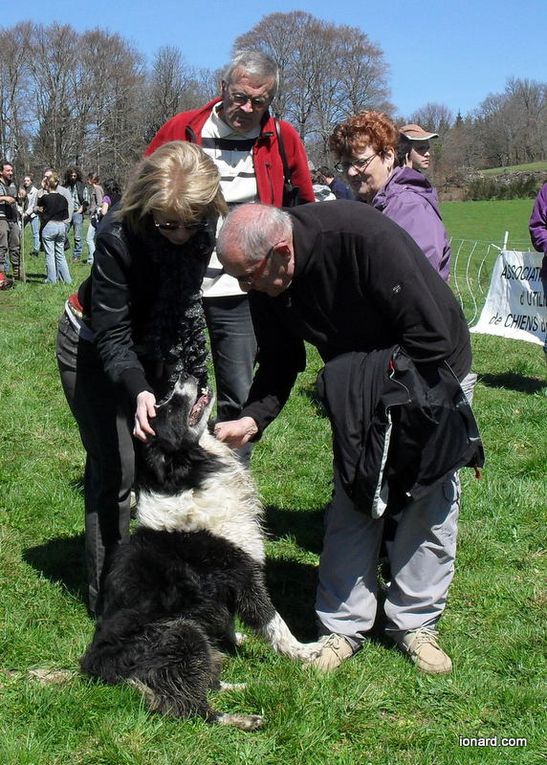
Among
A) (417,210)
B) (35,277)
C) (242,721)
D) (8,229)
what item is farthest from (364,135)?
(35,277)

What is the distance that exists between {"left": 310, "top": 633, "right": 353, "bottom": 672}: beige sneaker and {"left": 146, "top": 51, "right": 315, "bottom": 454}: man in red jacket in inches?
47.7

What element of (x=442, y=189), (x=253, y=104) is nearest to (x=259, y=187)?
(x=253, y=104)

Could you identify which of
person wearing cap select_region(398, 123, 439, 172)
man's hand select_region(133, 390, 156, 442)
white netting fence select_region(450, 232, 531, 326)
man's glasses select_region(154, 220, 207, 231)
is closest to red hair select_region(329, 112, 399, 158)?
person wearing cap select_region(398, 123, 439, 172)

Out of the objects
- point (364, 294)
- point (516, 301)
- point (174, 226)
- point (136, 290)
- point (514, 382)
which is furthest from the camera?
point (516, 301)

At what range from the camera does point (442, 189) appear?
49.4m

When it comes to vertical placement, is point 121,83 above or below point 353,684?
above

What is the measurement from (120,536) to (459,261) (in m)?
15.8

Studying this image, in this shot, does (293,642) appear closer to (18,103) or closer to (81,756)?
(81,756)

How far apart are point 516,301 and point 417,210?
6740 mm

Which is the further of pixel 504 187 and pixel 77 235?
pixel 504 187

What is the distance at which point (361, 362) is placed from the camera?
315 centimetres

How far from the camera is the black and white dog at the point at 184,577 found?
3.10 m

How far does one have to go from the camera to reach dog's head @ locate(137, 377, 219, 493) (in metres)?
3.29

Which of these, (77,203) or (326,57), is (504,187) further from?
(77,203)
